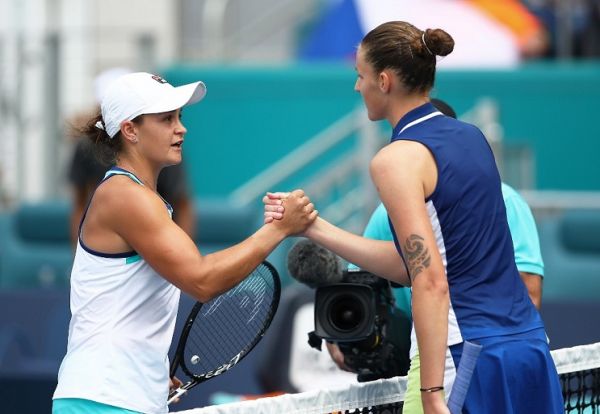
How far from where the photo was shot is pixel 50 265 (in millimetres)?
10969

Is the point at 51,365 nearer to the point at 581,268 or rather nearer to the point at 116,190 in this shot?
the point at 116,190

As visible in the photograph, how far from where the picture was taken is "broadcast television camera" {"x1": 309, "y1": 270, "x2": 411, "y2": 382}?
13.1ft

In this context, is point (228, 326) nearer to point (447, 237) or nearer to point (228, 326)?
point (228, 326)

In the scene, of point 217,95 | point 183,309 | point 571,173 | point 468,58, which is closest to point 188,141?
point 217,95

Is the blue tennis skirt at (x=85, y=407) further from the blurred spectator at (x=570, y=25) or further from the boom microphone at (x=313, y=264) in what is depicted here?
the blurred spectator at (x=570, y=25)

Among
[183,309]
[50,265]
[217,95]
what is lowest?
[50,265]

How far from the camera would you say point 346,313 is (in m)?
4.04

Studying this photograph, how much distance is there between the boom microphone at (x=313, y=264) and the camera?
397 cm

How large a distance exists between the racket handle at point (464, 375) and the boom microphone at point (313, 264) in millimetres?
794

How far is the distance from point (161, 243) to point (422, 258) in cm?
67

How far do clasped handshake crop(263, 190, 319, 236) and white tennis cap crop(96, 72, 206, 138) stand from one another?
393 mm

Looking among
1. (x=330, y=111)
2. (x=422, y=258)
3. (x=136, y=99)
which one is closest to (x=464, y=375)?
(x=422, y=258)

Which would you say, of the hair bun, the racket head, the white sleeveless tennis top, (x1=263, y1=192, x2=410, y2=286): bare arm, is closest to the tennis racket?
the racket head

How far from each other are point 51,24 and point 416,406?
10644 mm
